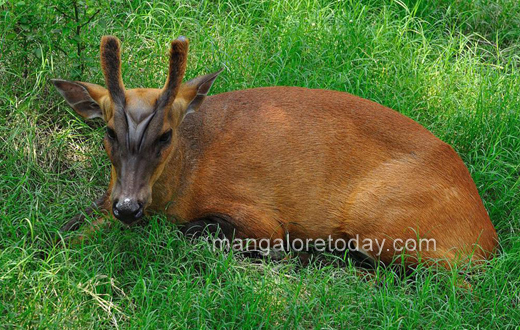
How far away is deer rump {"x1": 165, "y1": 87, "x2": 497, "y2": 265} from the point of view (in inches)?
203

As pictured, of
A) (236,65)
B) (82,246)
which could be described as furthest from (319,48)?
(82,246)

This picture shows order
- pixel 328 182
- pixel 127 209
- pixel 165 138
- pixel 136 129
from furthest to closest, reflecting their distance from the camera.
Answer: pixel 328 182
pixel 165 138
pixel 136 129
pixel 127 209

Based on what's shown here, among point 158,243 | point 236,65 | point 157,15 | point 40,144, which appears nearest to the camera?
point 158,243

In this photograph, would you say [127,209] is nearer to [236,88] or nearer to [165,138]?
[165,138]

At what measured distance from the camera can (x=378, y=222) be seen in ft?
17.0

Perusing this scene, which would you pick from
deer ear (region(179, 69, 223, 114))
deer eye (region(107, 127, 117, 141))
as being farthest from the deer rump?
deer eye (region(107, 127, 117, 141))

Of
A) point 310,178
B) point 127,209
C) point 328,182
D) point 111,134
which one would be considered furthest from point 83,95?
point 328,182

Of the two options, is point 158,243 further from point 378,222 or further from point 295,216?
point 378,222

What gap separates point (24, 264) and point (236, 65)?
2.52 meters

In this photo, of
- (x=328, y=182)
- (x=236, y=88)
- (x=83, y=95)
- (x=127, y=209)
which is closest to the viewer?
(x=127, y=209)

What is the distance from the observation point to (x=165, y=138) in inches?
192

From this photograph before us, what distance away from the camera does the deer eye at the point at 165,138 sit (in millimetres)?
4852

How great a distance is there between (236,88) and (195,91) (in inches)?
49.4

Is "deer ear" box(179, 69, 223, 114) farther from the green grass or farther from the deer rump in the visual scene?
the green grass
